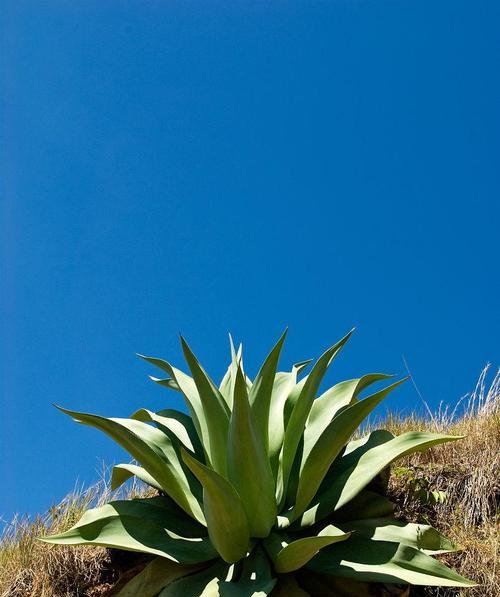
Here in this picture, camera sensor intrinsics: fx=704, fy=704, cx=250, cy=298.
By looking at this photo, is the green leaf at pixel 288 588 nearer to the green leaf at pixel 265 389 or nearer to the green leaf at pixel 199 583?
the green leaf at pixel 199 583

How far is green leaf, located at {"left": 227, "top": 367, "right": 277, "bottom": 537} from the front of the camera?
10.2 ft

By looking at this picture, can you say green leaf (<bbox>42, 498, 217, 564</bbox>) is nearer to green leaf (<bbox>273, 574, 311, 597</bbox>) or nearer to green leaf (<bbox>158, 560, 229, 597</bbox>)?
green leaf (<bbox>158, 560, 229, 597</bbox>)

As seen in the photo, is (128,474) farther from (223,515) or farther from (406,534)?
(406,534)

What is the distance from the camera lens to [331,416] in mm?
3812

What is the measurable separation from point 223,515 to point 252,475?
9.6 inches

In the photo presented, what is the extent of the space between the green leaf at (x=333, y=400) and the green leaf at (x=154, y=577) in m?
0.93

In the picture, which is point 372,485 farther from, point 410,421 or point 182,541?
point 410,421

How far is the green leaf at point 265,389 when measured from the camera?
3398 mm

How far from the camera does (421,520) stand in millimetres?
4105

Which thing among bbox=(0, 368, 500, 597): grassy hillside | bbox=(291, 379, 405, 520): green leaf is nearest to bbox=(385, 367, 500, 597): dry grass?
bbox=(0, 368, 500, 597): grassy hillside

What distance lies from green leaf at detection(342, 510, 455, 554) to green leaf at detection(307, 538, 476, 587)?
0.27ft

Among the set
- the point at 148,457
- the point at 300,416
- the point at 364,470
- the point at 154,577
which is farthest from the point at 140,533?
the point at 364,470

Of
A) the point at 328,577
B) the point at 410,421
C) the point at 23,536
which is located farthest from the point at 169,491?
the point at 410,421

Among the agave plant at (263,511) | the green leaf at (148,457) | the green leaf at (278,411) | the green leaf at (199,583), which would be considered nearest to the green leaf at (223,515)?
the agave plant at (263,511)
